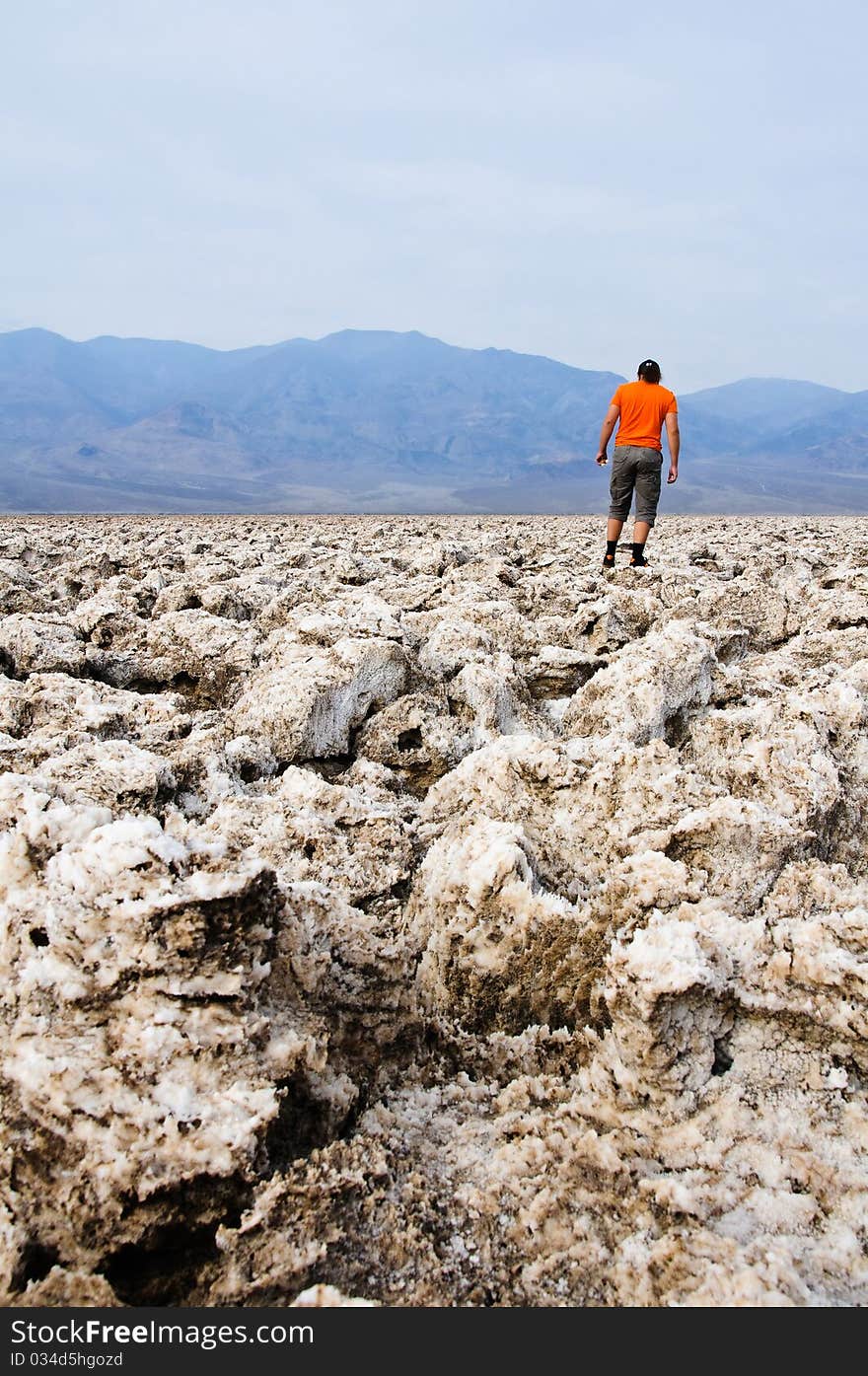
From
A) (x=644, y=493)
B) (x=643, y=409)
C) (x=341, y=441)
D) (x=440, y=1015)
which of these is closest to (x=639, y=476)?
(x=644, y=493)

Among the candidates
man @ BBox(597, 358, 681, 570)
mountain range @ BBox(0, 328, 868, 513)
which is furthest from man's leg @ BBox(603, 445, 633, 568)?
mountain range @ BBox(0, 328, 868, 513)

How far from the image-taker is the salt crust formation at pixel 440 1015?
4.45 ft

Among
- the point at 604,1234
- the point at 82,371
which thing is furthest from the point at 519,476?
the point at 604,1234

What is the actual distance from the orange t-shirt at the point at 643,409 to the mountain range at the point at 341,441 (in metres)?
73.5

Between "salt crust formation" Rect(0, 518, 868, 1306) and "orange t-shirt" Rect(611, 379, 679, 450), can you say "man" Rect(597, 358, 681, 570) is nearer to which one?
"orange t-shirt" Rect(611, 379, 679, 450)

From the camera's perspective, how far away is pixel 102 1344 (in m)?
1.20

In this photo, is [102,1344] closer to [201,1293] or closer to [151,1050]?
[201,1293]

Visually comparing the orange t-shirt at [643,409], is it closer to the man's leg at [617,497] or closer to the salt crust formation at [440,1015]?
the man's leg at [617,497]

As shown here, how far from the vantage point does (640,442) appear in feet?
21.7

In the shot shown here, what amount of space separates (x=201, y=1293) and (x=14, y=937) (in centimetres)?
67

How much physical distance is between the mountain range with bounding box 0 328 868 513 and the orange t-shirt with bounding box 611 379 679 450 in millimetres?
73458

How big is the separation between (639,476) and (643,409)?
488 millimetres

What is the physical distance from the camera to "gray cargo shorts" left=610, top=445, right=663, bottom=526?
664 cm

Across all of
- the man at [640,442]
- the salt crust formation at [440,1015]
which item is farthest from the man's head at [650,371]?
the salt crust formation at [440,1015]
